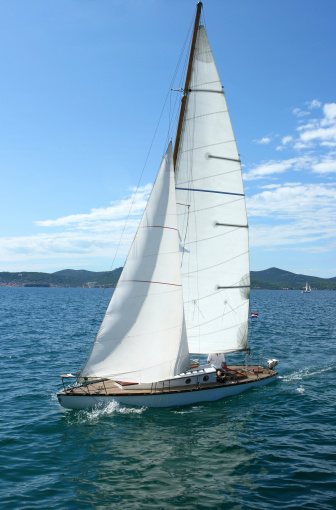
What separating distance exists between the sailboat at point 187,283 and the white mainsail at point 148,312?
1.7 inches

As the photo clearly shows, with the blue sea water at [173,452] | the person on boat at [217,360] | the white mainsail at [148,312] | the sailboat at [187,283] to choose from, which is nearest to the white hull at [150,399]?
the sailboat at [187,283]

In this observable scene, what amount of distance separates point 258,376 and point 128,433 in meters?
8.58

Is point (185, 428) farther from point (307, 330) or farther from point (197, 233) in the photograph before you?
point (307, 330)

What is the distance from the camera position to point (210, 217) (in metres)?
20.1

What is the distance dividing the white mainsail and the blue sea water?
197cm

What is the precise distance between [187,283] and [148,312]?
4014mm

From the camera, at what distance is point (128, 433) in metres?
15.3

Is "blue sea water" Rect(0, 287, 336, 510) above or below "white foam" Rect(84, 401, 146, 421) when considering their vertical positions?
below

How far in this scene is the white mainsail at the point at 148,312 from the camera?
1666cm

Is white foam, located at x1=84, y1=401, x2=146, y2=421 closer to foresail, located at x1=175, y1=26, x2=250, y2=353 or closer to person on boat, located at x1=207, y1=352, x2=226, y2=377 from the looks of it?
foresail, located at x1=175, y1=26, x2=250, y2=353

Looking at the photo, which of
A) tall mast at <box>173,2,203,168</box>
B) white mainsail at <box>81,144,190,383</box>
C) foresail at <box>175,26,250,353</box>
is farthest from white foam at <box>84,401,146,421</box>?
tall mast at <box>173,2,203,168</box>

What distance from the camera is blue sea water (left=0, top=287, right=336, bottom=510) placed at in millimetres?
11133

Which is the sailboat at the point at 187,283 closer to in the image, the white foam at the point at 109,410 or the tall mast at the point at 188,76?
the tall mast at the point at 188,76

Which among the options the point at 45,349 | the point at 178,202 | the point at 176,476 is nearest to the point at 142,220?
the point at 178,202
